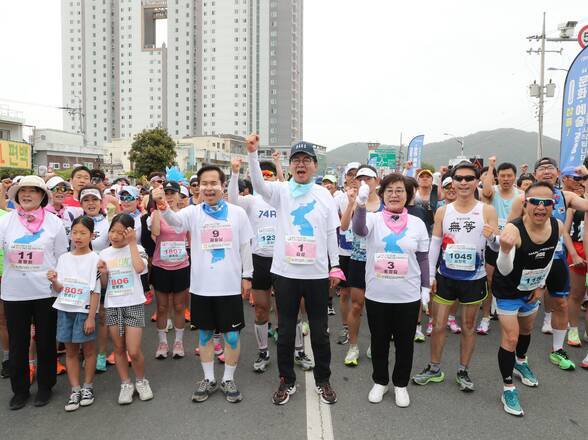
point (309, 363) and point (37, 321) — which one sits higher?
point (37, 321)

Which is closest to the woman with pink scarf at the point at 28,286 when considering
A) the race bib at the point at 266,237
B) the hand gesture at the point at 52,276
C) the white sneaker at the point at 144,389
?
the hand gesture at the point at 52,276

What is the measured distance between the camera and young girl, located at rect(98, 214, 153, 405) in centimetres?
380

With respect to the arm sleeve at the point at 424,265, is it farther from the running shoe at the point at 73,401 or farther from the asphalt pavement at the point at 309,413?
the running shoe at the point at 73,401

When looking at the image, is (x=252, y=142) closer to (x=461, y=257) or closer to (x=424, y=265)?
(x=424, y=265)

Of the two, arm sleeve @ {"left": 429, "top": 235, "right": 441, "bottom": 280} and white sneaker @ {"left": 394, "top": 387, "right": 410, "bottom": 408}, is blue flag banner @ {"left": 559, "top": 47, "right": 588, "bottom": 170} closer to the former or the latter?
arm sleeve @ {"left": 429, "top": 235, "right": 441, "bottom": 280}

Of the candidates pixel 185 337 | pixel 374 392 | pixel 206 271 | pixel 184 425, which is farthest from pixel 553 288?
pixel 185 337

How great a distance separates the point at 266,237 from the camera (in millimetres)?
4746

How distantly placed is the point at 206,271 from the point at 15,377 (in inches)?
77.8

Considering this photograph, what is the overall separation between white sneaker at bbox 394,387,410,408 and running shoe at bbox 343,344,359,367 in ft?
2.54

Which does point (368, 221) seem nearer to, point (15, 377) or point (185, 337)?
point (185, 337)

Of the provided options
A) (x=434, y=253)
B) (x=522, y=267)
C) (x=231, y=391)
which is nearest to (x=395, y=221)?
(x=434, y=253)

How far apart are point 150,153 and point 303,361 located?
4209 centimetres

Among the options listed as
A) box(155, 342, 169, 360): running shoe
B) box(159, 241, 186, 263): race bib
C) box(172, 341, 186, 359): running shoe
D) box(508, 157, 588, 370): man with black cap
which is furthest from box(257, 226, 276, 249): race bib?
box(508, 157, 588, 370): man with black cap

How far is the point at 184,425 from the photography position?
3320mm
